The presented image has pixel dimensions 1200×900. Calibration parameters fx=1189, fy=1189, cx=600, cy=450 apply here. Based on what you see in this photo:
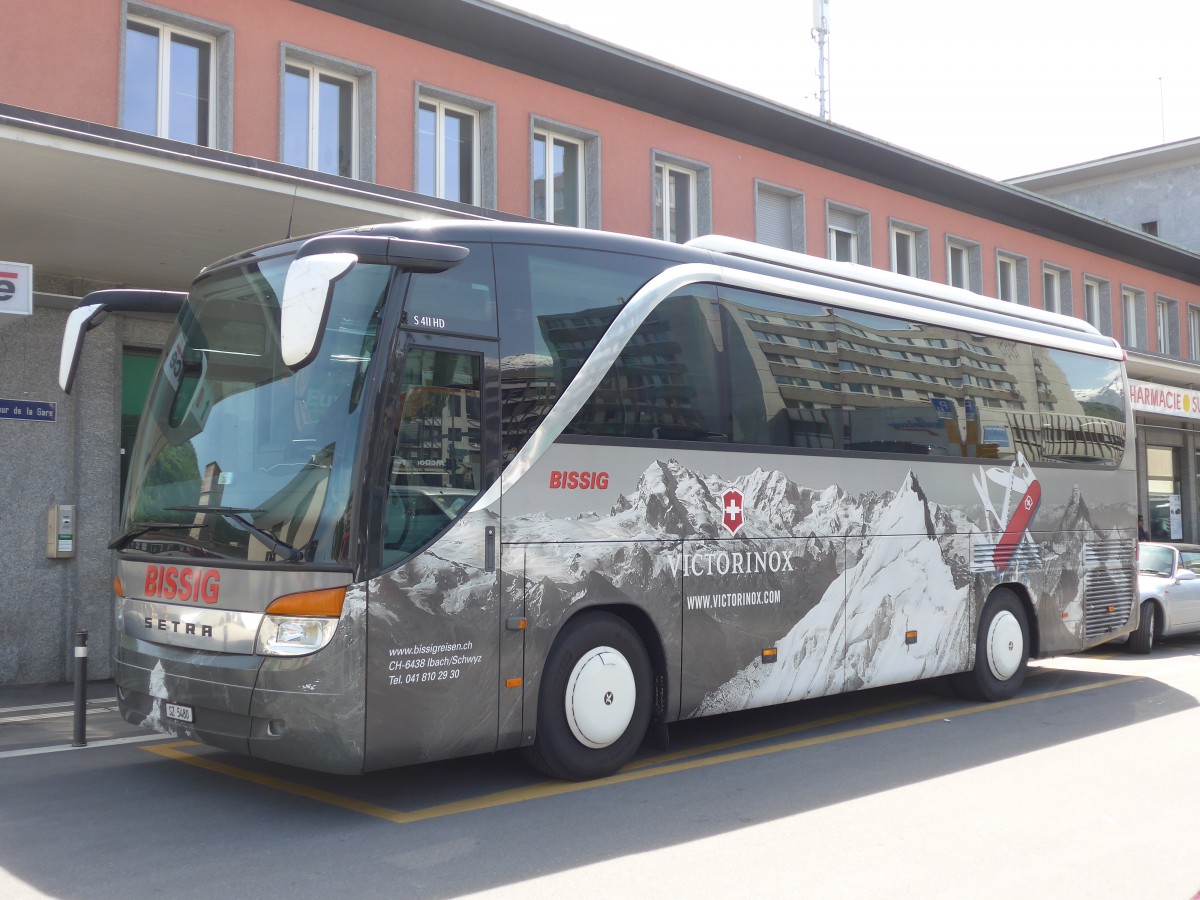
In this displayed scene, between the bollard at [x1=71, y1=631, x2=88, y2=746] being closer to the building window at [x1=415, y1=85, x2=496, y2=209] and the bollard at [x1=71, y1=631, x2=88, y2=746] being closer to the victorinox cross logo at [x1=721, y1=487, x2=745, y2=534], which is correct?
the victorinox cross logo at [x1=721, y1=487, x2=745, y2=534]

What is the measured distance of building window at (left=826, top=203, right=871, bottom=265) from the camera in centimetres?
2208

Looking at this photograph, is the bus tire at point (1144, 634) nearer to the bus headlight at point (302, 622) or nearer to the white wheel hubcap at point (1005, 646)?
the white wheel hubcap at point (1005, 646)

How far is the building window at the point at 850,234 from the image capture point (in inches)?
869

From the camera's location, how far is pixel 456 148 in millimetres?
16031

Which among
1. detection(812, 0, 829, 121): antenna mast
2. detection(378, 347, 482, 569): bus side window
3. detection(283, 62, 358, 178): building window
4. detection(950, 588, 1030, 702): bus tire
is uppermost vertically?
detection(812, 0, 829, 121): antenna mast

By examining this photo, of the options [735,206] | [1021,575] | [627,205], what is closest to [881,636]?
[1021,575]

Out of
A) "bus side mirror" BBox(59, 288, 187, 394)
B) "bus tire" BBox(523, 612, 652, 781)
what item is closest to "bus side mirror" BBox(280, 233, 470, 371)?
"bus side mirror" BBox(59, 288, 187, 394)

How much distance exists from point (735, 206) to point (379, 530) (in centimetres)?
1430

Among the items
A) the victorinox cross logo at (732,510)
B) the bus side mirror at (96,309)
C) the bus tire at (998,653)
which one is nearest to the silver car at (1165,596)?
the bus tire at (998,653)

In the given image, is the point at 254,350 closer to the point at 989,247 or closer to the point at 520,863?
the point at 520,863

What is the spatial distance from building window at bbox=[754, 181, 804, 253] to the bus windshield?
1420cm

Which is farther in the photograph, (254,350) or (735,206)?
(735,206)

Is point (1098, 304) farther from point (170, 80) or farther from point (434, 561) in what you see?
point (434, 561)

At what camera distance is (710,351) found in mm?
8391
